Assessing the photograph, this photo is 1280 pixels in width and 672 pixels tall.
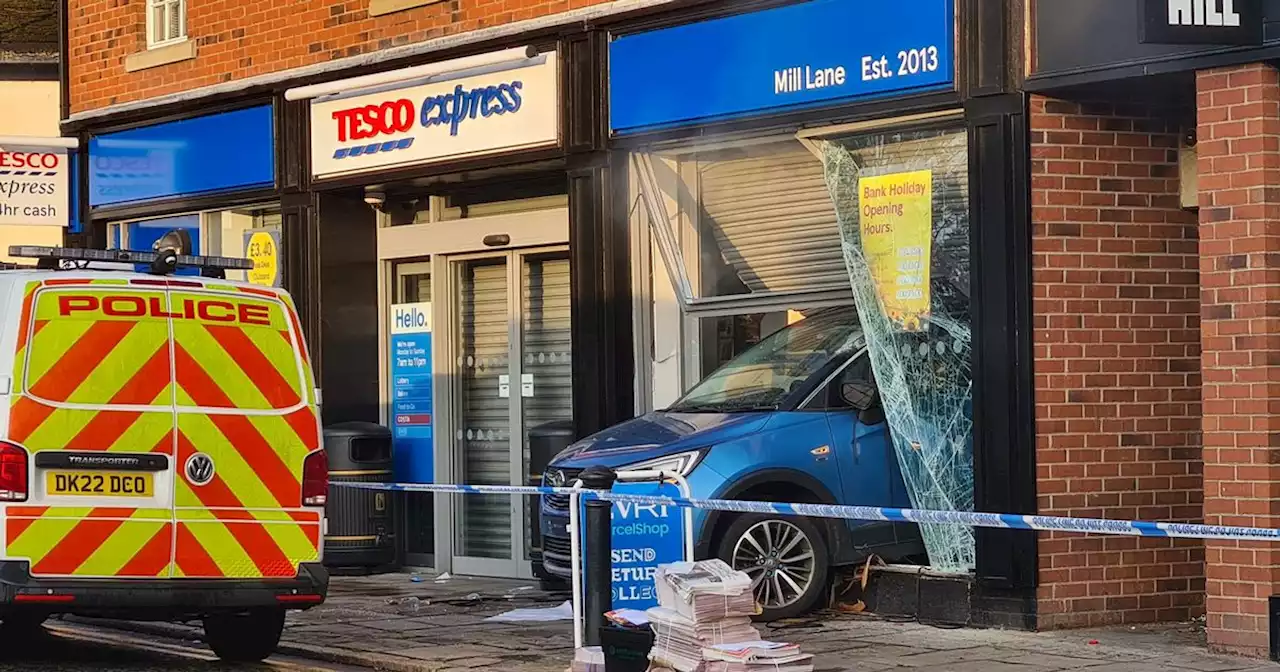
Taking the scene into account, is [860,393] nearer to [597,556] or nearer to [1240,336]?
[1240,336]

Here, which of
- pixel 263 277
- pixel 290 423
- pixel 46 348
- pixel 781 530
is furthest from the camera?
pixel 263 277

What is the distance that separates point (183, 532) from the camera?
9.80 metres

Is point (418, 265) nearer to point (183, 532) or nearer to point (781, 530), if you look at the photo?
point (781, 530)

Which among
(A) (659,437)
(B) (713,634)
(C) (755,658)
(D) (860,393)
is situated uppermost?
(D) (860,393)

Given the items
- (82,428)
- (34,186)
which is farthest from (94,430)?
(34,186)

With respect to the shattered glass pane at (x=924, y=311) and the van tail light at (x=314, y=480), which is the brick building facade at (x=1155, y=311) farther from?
the van tail light at (x=314, y=480)

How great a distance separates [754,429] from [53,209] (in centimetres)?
971

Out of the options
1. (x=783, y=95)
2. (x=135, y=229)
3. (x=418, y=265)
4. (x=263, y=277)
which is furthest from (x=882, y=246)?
(x=135, y=229)

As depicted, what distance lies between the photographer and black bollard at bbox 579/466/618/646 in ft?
31.1

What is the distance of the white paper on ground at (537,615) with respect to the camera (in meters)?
12.4

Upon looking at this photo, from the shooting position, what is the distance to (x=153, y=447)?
9797 mm

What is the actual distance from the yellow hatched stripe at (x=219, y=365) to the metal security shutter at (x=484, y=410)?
18.7ft

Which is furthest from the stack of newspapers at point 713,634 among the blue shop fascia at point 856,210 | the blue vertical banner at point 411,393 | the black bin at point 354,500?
the blue vertical banner at point 411,393

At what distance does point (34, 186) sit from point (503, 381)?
5.84 m
